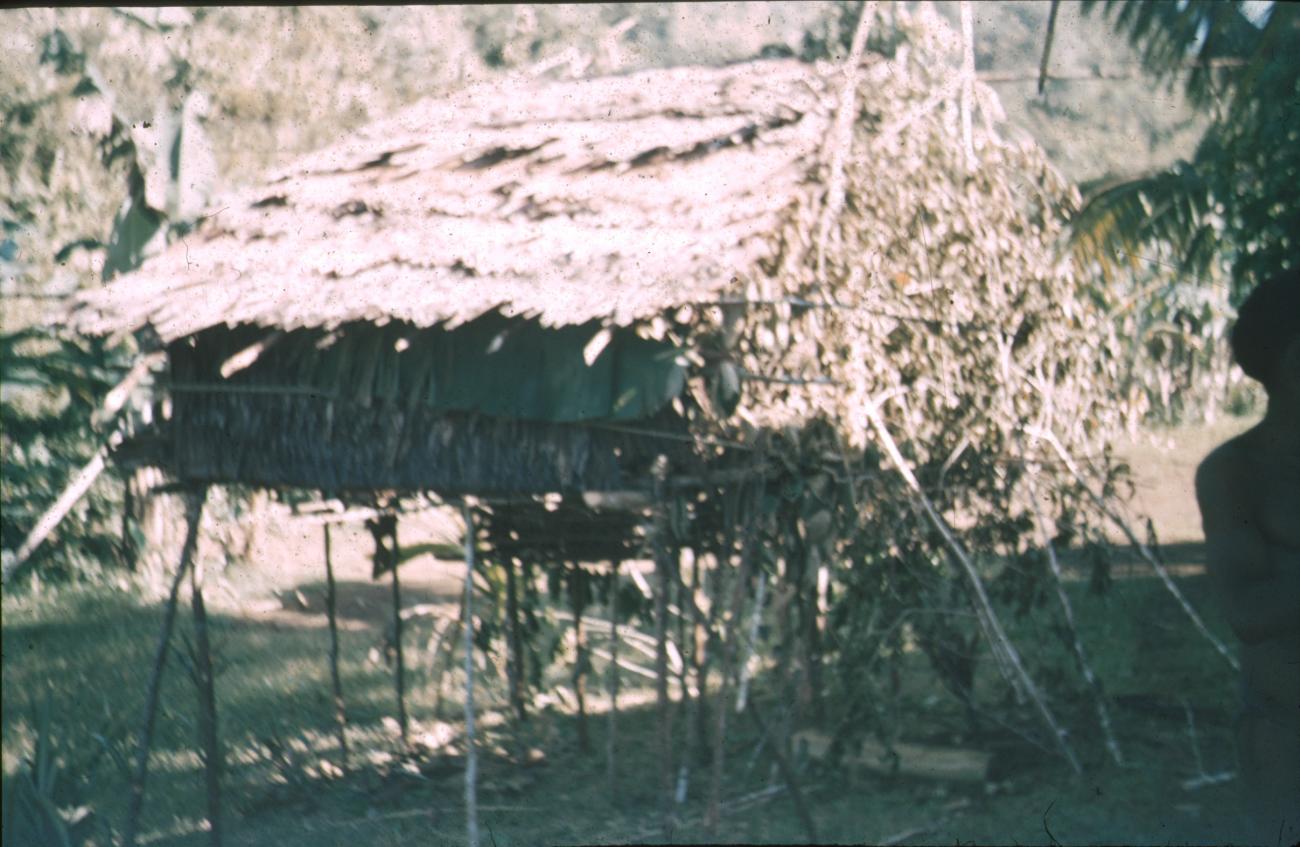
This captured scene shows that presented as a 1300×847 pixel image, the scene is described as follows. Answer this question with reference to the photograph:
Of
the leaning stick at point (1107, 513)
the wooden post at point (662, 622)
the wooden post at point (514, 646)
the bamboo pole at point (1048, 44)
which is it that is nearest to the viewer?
the bamboo pole at point (1048, 44)

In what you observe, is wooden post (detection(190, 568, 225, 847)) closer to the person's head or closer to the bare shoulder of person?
the bare shoulder of person

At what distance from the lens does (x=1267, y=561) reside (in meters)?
3.26

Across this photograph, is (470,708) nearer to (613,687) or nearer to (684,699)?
(684,699)

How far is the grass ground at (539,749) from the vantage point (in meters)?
6.05

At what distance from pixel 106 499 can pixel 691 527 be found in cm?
477

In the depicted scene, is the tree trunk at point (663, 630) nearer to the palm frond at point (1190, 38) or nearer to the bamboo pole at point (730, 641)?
the bamboo pole at point (730, 641)

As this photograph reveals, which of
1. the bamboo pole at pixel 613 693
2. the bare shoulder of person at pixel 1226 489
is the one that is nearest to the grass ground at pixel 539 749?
the bamboo pole at pixel 613 693

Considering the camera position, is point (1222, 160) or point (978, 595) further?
point (978, 595)

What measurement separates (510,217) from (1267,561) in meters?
3.44

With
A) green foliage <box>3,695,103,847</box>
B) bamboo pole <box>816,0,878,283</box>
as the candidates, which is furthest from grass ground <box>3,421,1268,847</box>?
bamboo pole <box>816,0,878,283</box>

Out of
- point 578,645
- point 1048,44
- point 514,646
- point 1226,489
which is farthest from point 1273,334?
point 514,646

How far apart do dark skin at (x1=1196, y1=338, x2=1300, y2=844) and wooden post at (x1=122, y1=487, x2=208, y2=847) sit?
13.2 feet

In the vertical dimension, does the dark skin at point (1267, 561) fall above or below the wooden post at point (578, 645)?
above

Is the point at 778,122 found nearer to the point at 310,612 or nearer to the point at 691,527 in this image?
the point at 691,527
